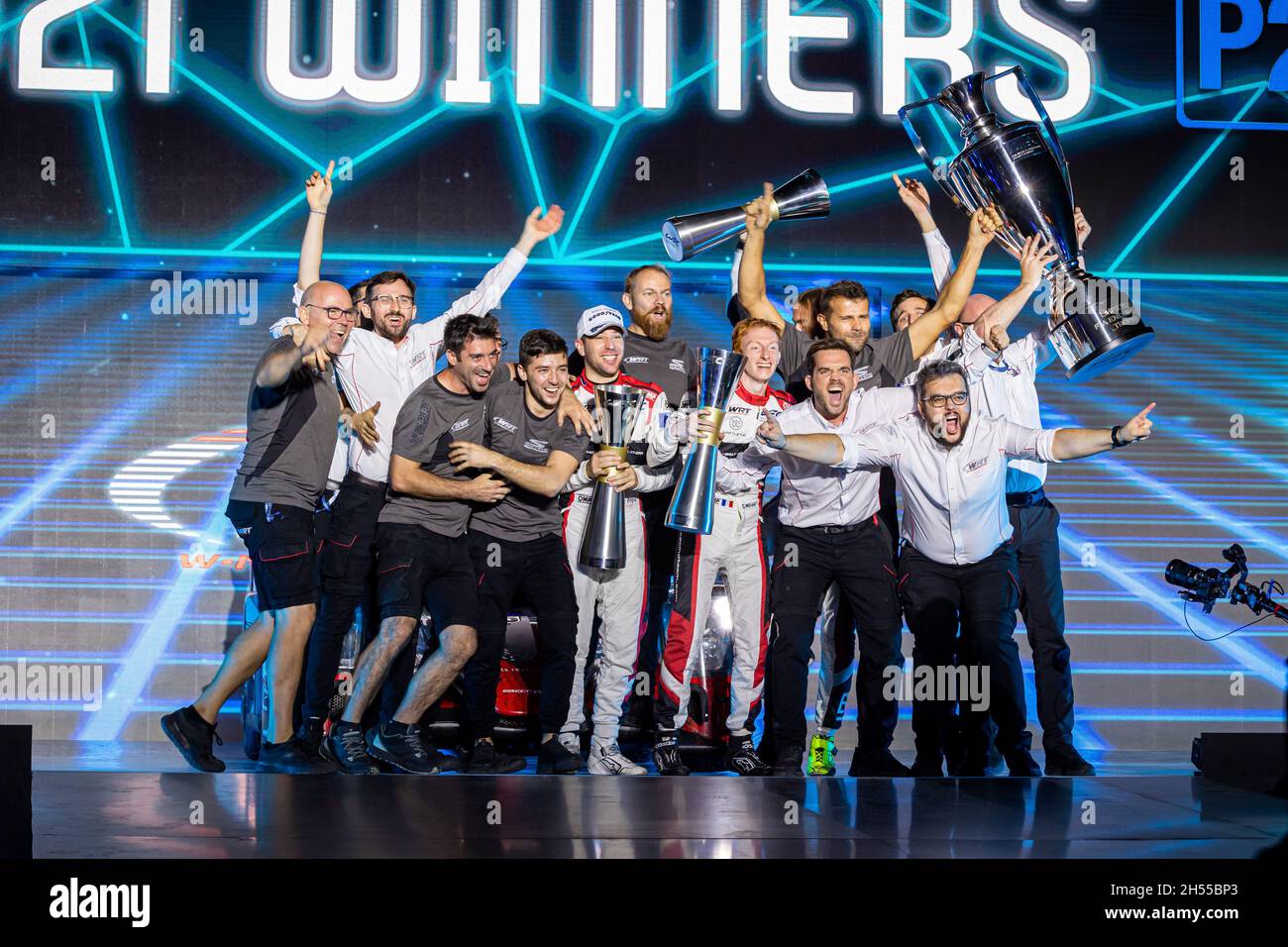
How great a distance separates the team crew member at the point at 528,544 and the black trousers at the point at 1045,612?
1743 mm

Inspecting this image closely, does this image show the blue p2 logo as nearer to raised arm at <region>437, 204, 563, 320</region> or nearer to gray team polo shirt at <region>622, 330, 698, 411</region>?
gray team polo shirt at <region>622, 330, 698, 411</region>

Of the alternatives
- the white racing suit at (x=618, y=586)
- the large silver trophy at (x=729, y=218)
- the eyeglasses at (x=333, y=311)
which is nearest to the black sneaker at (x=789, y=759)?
the white racing suit at (x=618, y=586)

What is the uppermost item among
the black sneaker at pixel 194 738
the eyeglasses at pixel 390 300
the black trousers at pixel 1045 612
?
the eyeglasses at pixel 390 300

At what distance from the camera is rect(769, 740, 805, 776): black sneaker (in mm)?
4945

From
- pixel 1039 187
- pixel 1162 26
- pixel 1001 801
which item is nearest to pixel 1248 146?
pixel 1162 26

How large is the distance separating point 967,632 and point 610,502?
140cm

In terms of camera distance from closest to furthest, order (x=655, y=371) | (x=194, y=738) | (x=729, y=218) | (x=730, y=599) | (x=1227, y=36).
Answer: (x=194, y=738)
(x=730, y=599)
(x=655, y=371)
(x=729, y=218)
(x=1227, y=36)

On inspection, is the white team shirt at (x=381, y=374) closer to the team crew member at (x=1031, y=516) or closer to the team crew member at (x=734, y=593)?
the team crew member at (x=734, y=593)

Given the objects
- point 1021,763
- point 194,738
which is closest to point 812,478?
point 1021,763

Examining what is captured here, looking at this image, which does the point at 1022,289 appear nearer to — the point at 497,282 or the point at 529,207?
the point at 497,282

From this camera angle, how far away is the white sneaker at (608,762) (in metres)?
4.95

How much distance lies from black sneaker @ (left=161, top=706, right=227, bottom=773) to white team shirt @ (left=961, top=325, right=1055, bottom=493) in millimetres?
3070

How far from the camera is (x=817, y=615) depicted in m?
5.11
